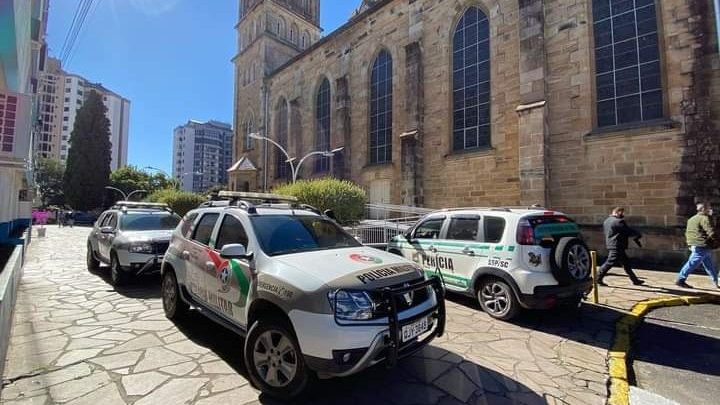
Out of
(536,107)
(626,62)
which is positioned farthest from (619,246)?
(626,62)

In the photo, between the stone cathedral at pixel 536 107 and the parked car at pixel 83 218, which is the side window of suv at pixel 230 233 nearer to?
the stone cathedral at pixel 536 107

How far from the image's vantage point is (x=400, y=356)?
9.20 ft

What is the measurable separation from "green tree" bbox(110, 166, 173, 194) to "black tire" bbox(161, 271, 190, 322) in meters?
43.9

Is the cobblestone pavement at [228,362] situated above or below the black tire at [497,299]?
below

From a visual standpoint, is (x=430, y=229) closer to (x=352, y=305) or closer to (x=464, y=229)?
(x=464, y=229)

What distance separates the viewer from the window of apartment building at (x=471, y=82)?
14.7m

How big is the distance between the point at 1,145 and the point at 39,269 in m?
7.33

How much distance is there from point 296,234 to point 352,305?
4.53 feet

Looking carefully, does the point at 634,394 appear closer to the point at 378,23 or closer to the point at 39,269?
the point at 39,269

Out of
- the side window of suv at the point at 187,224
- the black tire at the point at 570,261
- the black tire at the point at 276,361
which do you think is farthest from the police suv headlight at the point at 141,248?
the black tire at the point at 570,261

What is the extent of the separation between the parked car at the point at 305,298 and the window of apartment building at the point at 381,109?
50.8ft

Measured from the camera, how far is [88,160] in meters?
40.8

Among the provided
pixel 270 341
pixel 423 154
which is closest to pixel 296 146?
pixel 423 154

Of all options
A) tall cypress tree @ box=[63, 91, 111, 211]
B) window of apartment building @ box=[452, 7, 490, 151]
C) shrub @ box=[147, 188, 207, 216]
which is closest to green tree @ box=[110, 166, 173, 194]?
tall cypress tree @ box=[63, 91, 111, 211]
